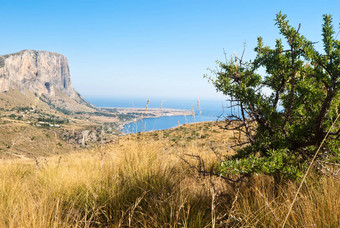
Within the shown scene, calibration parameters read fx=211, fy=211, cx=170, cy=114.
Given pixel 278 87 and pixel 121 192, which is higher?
Answer: pixel 278 87

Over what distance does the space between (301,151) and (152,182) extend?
5.99ft

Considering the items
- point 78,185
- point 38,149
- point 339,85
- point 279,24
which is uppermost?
point 279,24

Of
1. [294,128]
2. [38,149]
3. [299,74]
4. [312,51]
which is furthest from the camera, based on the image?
[38,149]

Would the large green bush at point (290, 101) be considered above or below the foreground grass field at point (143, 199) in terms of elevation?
above

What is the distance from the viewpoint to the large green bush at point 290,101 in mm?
1970

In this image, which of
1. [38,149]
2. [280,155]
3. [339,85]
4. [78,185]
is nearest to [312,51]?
[339,85]

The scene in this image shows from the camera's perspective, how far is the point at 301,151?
92.5 inches

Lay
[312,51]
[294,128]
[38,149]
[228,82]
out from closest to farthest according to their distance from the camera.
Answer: [312,51]
[294,128]
[228,82]
[38,149]

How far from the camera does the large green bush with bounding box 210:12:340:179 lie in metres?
1.97

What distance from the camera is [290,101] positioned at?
2.20 meters

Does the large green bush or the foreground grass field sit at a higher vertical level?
the large green bush

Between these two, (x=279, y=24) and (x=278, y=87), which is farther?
(x=278, y=87)

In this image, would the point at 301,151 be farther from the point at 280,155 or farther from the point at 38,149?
the point at 38,149

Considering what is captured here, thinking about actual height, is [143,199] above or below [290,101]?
below
